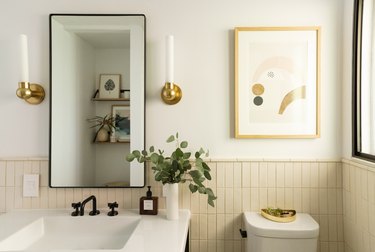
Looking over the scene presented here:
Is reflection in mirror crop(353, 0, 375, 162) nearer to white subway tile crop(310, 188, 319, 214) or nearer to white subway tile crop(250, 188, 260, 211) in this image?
white subway tile crop(310, 188, 319, 214)

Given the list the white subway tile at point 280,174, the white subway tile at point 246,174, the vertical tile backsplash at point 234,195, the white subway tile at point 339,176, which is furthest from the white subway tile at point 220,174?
the white subway tile at point 339,176

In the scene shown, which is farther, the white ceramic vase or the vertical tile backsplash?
the vertical tile backsplash

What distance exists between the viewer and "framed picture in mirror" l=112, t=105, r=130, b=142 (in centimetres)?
174

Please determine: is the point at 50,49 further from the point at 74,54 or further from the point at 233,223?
the point at 233,223

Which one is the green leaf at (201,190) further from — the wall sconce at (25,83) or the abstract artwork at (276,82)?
the wall sconce at (25,83)

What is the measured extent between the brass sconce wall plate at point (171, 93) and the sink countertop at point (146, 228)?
2.15ft

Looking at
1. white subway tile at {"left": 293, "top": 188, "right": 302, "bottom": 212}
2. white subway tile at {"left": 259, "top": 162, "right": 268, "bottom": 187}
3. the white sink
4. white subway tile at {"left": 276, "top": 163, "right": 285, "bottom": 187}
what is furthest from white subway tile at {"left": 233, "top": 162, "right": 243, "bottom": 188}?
the white sink

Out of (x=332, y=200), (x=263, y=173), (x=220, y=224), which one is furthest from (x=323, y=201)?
(x=220, y=224)

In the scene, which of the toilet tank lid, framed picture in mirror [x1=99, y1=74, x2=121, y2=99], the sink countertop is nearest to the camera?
the sink countertop

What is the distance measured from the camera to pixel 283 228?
1515 mm

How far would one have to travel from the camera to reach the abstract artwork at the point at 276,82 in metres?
1.74

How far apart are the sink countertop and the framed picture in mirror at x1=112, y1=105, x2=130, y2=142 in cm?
44

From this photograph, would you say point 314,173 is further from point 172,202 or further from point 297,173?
point 172,202

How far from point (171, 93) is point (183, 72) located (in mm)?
185
